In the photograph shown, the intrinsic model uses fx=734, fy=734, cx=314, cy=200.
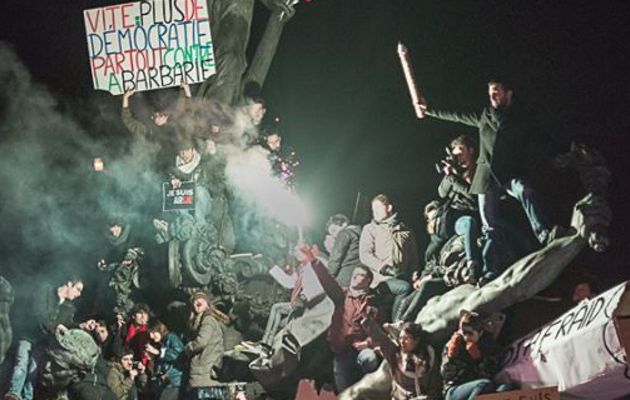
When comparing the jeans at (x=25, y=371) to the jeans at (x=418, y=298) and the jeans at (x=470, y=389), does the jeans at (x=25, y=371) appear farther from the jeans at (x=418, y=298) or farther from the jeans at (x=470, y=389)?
the jeans at (x=470, y=389)

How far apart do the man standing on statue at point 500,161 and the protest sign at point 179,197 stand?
2008 mm

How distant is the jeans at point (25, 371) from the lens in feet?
17.5

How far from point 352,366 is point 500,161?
1596 millimetres

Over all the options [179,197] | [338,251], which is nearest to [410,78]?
[338,251]

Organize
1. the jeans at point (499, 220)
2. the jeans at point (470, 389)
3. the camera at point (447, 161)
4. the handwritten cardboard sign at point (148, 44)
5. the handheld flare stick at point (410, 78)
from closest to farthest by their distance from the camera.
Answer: the jeans at point (470, 389), the jeans at point (499, 220), the camera at point (447, 161), the handheld flare stick at point (410, 78), the handwritten cardboard sign at point (148, 44)

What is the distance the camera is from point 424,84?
4.86 m

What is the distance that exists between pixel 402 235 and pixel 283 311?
37.3 inches

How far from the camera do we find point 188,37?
218 inches

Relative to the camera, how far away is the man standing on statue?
4.49 metres

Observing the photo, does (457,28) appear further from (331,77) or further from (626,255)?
(626,255)

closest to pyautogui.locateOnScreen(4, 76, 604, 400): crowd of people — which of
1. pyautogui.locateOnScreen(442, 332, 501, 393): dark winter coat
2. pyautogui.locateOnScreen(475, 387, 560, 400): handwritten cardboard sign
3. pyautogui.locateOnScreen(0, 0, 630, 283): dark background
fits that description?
pyautogui.locateOnScreen(442, 332, 501, 393): dark winter coat

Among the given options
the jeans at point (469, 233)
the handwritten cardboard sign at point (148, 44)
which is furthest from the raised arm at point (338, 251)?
the handwritten cardboard sign at point (148, 44)

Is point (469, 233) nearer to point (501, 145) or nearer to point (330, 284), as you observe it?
point (501, 145)

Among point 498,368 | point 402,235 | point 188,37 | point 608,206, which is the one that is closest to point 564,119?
point 608,206
